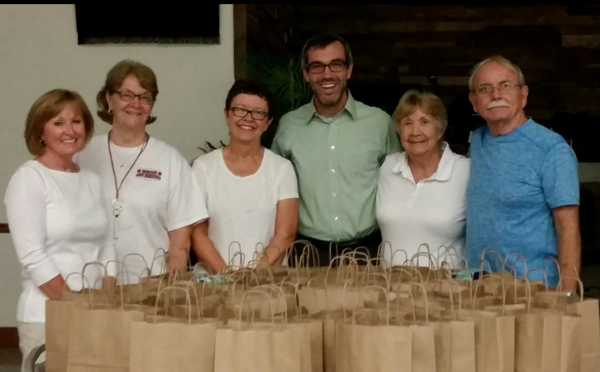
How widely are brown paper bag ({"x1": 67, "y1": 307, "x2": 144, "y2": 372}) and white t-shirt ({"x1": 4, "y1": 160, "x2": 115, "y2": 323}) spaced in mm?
363

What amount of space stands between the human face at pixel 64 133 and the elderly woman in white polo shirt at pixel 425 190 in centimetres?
102

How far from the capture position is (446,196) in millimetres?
2369

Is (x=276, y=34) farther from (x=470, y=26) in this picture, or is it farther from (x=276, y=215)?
(x=276, y=215)

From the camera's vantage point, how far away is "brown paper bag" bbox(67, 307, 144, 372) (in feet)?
4.96

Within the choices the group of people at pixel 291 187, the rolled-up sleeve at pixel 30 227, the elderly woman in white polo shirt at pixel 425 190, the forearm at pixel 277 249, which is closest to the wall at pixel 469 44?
the group of people at pixel 291 187

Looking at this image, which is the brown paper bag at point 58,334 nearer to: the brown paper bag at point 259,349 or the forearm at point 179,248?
the brown paper bag at point 259,349

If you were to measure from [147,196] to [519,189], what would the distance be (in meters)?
1.14

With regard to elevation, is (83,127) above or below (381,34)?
below

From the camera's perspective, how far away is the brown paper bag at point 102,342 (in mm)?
1512

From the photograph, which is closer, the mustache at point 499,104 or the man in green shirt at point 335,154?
the mustache at point 499,104

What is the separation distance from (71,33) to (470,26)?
2.91m

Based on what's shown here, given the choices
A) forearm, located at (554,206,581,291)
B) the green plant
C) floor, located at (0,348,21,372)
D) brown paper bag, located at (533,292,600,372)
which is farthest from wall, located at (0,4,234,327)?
brown paper bag, located at (533,292,600,372)

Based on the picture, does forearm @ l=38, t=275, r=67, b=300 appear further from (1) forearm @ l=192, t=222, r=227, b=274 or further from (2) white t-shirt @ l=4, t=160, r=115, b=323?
(1) forearm @ l=192, t=222, r=227, b=274

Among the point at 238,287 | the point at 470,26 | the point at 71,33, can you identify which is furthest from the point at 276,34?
the point at 238,287
